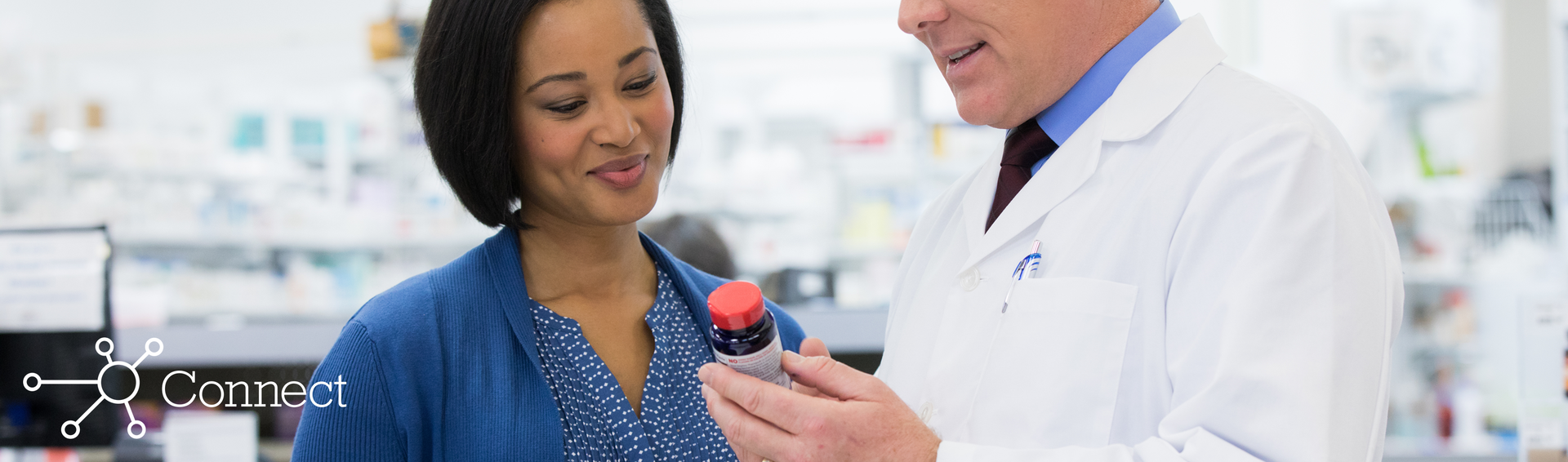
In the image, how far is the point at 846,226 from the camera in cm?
537

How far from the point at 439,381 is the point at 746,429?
1.29 ft

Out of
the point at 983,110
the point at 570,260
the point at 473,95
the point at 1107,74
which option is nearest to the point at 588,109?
the point at 473,95

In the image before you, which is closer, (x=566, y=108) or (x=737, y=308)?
(x=737, y=308)

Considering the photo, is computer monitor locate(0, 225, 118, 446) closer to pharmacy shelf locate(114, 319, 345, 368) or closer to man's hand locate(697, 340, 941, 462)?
pharmacy shelf locate(114, 319, 345, 368)

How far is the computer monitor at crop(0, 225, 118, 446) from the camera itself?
6.20ft

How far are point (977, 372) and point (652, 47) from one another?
0.57 metres

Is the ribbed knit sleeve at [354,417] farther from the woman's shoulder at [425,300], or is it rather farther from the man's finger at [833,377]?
the man's finger at [833,377]

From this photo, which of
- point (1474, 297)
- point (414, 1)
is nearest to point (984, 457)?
point (414, 1)

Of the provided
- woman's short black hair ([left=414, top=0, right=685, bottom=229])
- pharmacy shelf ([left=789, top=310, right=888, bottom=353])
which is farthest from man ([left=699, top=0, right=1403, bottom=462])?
pharmacy shelf ([left=789, top=310, right=888, bottom=353])

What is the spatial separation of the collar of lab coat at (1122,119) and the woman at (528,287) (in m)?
0.43

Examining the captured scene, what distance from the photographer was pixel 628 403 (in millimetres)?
1187

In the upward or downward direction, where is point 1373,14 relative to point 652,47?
upward

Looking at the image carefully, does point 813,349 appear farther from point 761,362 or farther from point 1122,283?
point 1122,283

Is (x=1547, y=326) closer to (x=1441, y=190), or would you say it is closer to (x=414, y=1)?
(x=1441, y=190)
